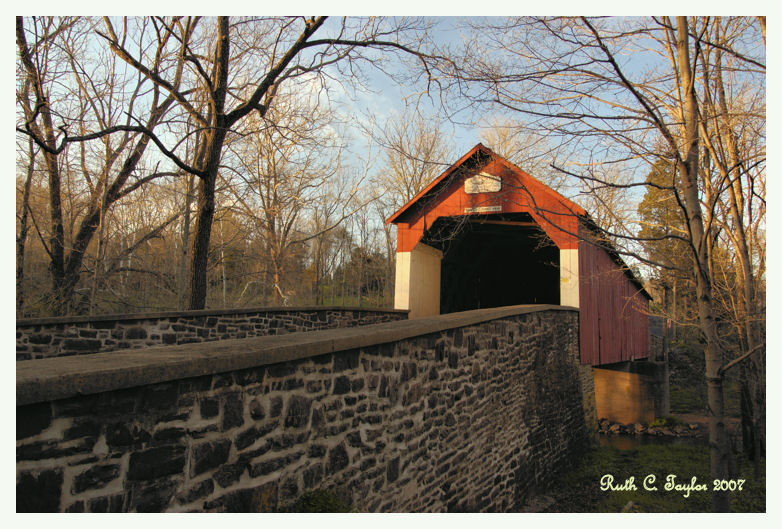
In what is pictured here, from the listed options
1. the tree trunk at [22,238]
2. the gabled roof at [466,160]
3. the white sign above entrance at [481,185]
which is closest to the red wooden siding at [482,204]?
the gabled roof at [466,160]

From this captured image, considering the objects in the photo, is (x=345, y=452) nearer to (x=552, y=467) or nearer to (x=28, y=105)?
(x=552, y=467)

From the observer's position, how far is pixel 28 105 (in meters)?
9.35

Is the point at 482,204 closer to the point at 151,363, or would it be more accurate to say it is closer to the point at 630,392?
the point at 630,392

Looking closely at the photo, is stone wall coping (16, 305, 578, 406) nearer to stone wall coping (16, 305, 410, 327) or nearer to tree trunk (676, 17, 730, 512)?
stone wall coping (16, 305, 410, 327)

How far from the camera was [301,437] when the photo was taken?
9.49ft

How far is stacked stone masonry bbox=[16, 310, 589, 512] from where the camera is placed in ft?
6.19

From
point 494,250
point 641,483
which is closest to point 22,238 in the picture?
point 641,483

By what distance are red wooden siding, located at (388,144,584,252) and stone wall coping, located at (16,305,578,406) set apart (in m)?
7.52

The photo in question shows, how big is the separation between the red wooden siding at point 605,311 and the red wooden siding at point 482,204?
569mm

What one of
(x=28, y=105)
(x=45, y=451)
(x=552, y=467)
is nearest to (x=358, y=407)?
(x=45, y=451)

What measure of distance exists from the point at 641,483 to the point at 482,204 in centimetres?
637

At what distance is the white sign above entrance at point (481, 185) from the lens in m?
10.7

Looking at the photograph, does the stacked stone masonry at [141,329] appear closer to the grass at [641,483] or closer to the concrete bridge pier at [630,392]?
the grass at [641,483]

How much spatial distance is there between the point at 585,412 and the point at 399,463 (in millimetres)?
7843
